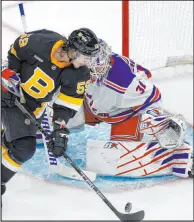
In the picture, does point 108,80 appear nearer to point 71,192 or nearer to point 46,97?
point 46,97

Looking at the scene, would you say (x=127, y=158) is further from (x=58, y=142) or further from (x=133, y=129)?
(x=58, y=142)

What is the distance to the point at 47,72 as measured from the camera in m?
2.24

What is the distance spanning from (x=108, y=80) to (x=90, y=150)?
457 mm

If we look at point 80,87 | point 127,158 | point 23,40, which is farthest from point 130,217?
point 23,40

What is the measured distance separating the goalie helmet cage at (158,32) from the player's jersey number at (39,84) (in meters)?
1.34

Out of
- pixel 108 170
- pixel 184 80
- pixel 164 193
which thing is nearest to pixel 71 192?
pixel 108 170

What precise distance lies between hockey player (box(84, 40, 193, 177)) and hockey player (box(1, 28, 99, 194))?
0.97ft

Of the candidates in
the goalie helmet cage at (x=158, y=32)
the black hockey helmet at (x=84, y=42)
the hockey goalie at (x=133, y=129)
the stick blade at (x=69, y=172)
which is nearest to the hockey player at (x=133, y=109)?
the hockey goalie at (x=133, y=129)

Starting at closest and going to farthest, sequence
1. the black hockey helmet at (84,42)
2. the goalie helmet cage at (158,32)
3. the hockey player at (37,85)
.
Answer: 1. the black hockey helmet at (84,42)
2. the hockey player at (37,85)
3. the goalie helmet cage at (158,32)

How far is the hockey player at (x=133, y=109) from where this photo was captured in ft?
8.61

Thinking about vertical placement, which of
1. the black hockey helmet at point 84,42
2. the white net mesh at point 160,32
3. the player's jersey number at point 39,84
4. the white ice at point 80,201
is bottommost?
the white ice at point 80,201

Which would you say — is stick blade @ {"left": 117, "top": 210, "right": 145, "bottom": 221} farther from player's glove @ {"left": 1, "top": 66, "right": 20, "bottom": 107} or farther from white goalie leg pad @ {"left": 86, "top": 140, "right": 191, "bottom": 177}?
player's glove @ {"left": 1, "top": 66, "right": 20, "bottom": 107}

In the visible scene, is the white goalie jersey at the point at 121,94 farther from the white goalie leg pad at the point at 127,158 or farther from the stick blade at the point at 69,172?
the stick blade at the point at 69,172

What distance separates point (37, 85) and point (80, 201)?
0.74 metres
